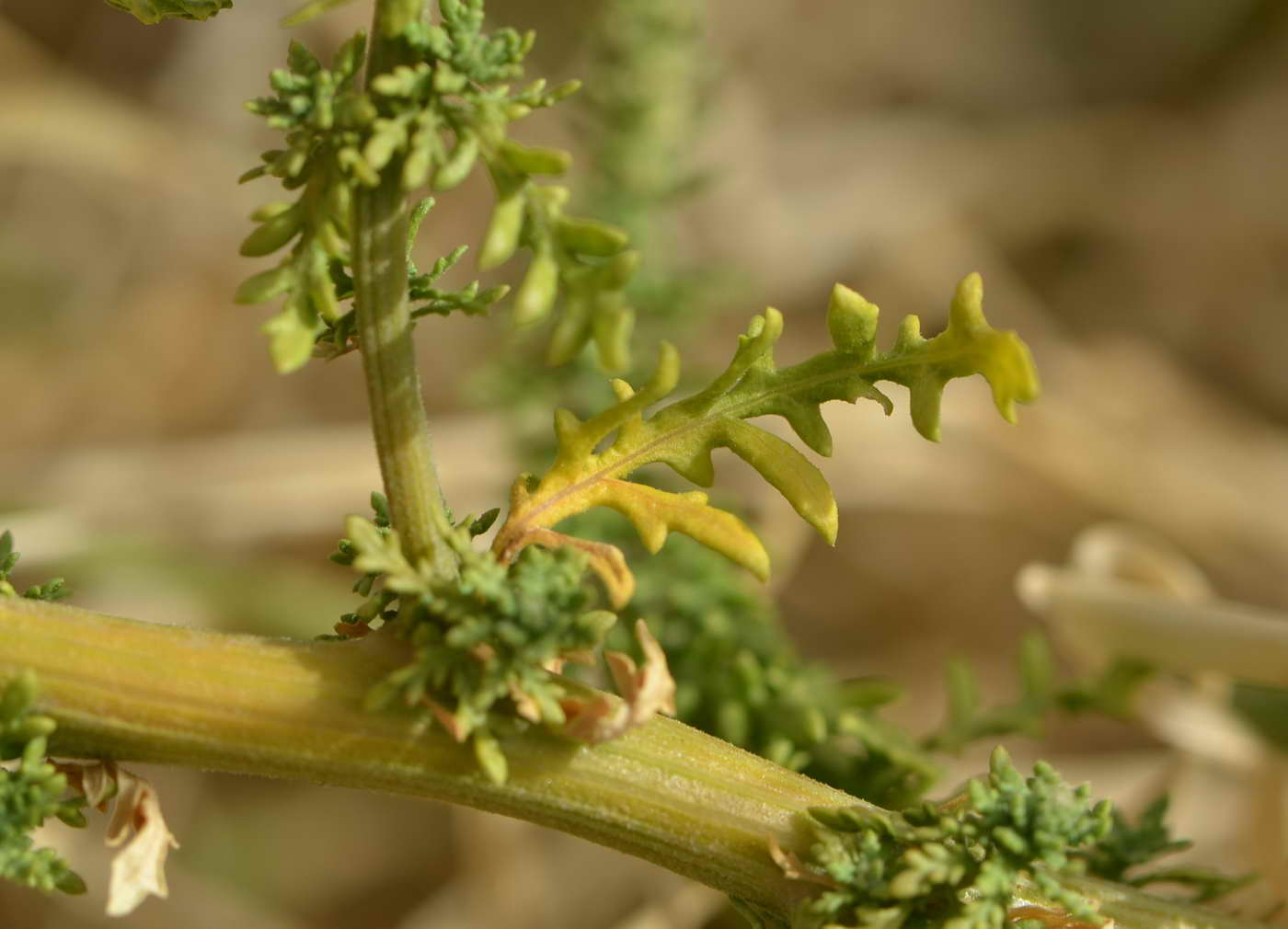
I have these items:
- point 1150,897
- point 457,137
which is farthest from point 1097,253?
point 457,137

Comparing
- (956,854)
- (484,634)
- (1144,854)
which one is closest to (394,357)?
(484,634)

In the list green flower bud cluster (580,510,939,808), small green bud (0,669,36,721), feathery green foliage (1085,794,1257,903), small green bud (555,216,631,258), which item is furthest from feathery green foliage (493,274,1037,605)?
feathery green foliage (1085,794,1257,903)

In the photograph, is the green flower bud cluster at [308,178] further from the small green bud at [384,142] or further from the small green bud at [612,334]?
the small green bud at [612,334]

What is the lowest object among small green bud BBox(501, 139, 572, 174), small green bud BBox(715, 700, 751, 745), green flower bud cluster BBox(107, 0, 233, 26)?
small green bud BBox(501, 139, 572, 174)

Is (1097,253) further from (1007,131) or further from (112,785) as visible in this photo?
(112,785)

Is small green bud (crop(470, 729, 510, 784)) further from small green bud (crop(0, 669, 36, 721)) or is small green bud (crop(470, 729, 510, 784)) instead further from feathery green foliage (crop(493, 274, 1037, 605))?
small green bud (crop(0, 669, 36, 721))

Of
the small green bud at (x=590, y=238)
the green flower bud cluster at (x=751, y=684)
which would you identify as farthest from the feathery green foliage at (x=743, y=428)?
the green flower bud cluster at (x=751, y=684)
